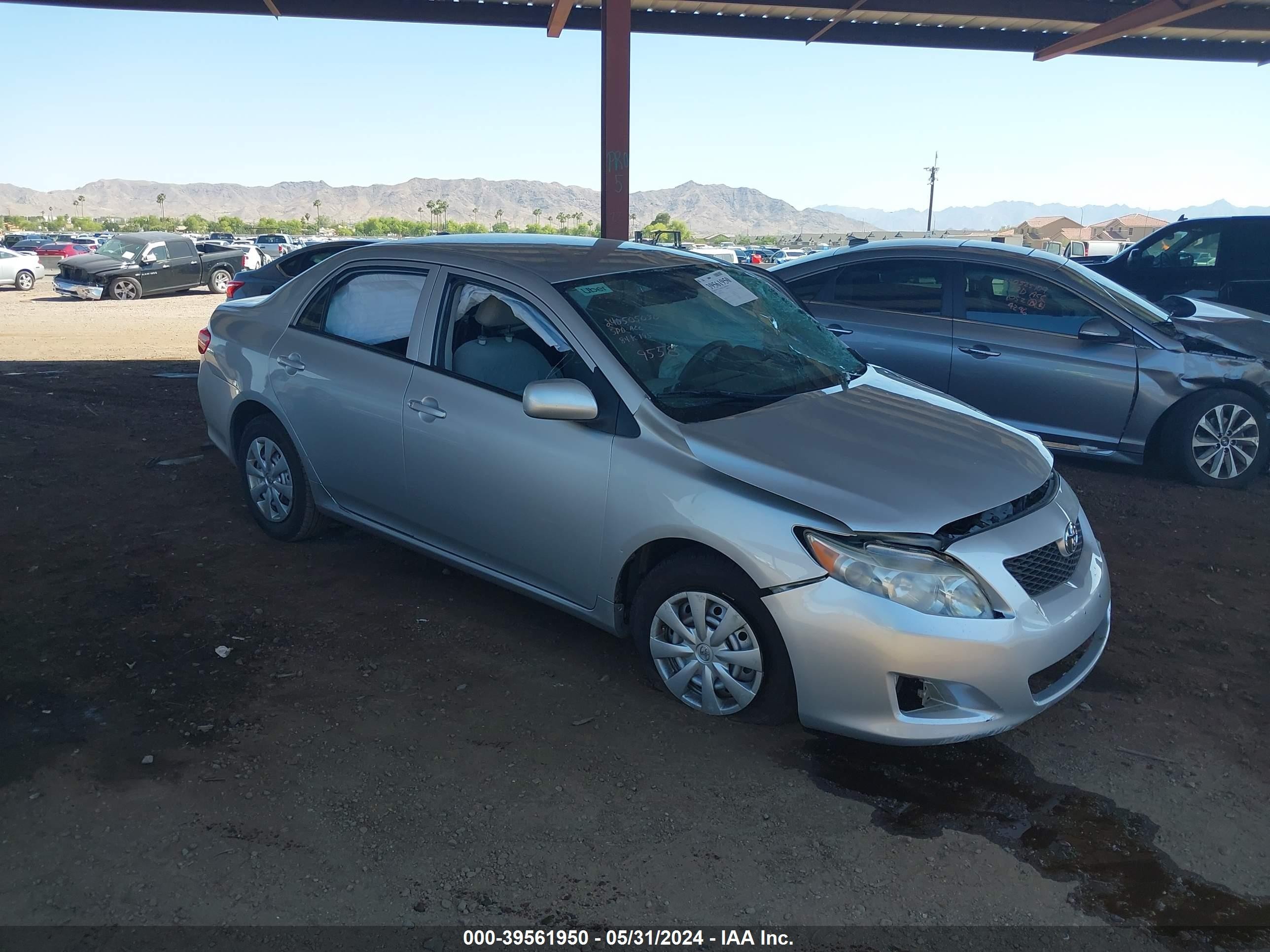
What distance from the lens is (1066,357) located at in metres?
6.62

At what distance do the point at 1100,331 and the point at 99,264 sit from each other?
2284cm

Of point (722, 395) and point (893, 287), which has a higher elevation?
point (893, 287)

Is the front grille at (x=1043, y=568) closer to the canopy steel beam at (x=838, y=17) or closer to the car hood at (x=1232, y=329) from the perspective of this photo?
A: the car hood at (x=1232, y=329)

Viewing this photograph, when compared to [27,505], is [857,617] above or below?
above

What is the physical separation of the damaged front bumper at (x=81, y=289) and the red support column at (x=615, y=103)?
1549cm

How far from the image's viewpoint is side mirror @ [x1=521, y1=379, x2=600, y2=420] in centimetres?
355

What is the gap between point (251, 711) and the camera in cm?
358

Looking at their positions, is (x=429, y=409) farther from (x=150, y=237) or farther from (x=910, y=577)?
(x=150, y=237)

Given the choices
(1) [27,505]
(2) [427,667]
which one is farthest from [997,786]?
(1) [27,505]

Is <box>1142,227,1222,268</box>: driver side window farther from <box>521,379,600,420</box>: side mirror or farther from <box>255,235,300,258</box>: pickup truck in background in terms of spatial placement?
<box>255,235,300,258</box>: pickup truck in background

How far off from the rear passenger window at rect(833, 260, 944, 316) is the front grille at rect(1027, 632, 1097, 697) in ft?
13.1

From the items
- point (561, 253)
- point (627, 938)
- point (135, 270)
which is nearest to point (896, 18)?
point (561, 253)

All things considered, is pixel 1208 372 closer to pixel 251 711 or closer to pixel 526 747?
pixel 526 747

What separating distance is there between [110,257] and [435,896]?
24265 millimetres
